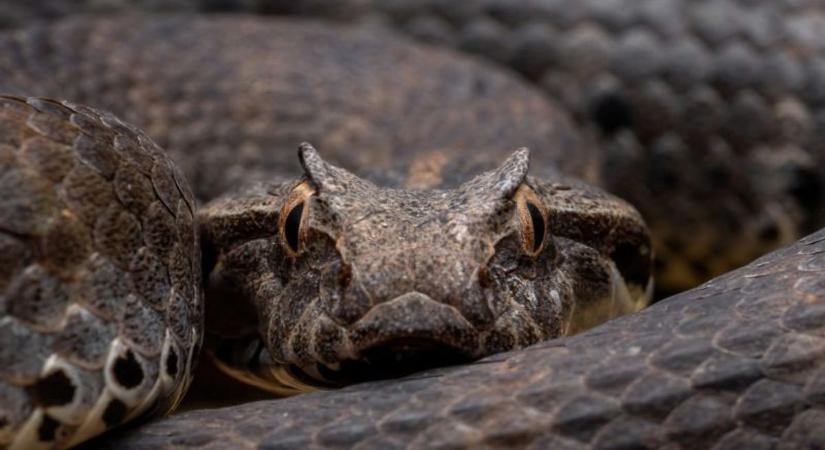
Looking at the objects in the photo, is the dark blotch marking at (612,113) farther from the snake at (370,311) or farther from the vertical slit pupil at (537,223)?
the vertical slit pupil at (537,223)

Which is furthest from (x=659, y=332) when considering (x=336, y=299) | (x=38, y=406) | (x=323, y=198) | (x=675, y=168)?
(x=675, y=168)

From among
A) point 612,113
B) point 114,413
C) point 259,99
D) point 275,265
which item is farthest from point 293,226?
point 612,113

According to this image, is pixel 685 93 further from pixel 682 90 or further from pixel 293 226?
pixel 293 226

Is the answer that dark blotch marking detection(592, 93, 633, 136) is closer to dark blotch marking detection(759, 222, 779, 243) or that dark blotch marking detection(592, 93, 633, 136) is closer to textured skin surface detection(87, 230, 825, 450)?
dark blotch marking detection(759, 222, 779, 243)

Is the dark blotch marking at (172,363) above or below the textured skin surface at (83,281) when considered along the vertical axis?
below

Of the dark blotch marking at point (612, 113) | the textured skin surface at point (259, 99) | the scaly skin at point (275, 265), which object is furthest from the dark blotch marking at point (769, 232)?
the scaly skin at point (275, 265)

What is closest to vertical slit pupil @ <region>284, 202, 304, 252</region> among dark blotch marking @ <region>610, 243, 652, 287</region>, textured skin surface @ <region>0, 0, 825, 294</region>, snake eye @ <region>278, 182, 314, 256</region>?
snake eye @ <region>278, 182, 314, 256</region>

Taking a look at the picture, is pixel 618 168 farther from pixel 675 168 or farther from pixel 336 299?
pixel 336 299
